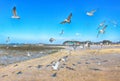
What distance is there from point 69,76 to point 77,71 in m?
1.79

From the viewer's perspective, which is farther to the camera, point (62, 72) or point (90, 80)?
point (62, 72)

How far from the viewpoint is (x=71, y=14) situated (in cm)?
2238

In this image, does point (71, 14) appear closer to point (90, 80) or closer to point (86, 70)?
point (86, 70)

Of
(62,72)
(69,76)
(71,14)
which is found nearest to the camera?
(69,76)

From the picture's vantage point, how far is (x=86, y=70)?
2062 centimetres

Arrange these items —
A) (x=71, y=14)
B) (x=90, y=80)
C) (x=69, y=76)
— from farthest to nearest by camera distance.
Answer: (x=71, y=14)
(x=69, y=76)
(x=90, y=80)

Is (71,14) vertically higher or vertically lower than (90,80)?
higher

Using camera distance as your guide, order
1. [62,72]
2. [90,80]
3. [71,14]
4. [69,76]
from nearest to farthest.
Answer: [90,80], [69,76], [62,72], [71,14]

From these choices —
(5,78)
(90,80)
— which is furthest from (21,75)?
(90,80)

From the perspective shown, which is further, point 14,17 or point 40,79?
point 14,17

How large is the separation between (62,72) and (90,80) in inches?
134

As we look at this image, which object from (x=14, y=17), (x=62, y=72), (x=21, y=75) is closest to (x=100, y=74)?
(x=62, y=72)

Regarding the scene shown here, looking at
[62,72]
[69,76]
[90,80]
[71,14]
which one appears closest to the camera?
[90,80]

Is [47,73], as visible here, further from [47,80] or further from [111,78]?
[111,78]
